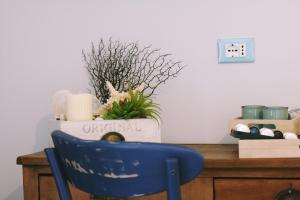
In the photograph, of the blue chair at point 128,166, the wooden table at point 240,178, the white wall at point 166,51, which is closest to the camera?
the blue chair at point 128,166

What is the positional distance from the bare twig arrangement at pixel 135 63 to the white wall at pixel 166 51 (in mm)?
32

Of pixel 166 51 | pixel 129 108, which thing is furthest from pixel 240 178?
pixel 166 51

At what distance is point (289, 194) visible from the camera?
98cm

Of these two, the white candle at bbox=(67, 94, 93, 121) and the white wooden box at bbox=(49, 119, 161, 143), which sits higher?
the white candle at bbox=(67, 94, 93, 121)

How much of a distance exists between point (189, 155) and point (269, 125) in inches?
21.9

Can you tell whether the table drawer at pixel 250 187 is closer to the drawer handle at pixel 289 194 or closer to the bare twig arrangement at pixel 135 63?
the drawer handle at pixel 289 194

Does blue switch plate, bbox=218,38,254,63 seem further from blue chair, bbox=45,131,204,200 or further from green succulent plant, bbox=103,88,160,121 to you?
blue chair, bbox=45,131,204,200

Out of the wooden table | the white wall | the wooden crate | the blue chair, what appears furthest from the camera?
the white wall

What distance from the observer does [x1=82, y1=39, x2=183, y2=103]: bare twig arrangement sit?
1.45 metres

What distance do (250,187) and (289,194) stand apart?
0.10 meters

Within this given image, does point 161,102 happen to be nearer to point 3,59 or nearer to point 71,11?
point 71,11

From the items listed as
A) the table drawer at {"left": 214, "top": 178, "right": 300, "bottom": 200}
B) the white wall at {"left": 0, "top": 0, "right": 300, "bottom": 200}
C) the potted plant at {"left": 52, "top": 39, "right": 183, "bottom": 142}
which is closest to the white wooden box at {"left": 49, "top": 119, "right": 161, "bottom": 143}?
the potted plant at {"left": 52, "top": 39, "right": 183, "bottom": 142}

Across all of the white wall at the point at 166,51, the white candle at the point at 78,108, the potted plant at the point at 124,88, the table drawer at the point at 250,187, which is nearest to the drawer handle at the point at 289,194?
the table drawer at the point at 250,187

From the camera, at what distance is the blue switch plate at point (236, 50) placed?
1423mm
